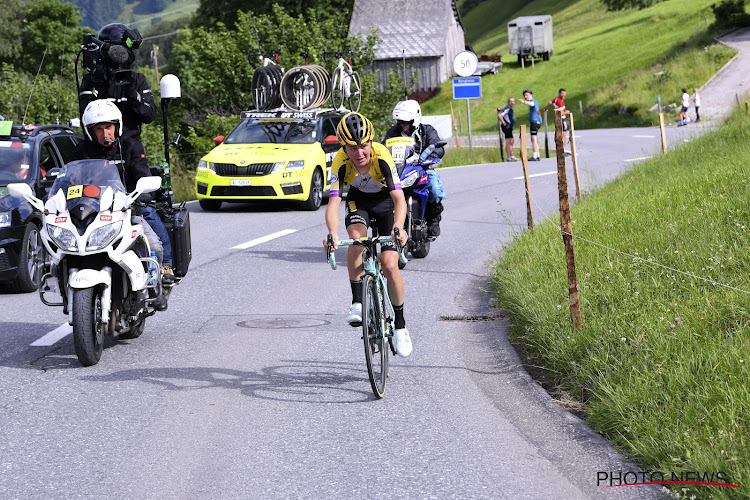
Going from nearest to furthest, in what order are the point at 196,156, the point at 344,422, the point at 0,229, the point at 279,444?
the point at 279,444 < the point at 344,422 < the point at 0,229 < the point at 196,156

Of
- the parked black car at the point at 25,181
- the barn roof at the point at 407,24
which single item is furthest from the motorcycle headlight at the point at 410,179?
the barn roof at the point at 407,24

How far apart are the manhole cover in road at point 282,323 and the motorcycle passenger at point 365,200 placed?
205 cm

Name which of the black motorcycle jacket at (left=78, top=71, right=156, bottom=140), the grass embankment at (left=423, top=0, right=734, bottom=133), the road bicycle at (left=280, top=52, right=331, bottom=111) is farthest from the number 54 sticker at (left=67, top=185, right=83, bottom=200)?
the grass embankment at (left=423, top=0, right=734, bottom=133)

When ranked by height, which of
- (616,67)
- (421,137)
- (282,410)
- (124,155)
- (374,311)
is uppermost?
(616,67)

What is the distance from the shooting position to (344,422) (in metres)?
6.34

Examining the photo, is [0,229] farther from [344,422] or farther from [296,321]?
[344,422]

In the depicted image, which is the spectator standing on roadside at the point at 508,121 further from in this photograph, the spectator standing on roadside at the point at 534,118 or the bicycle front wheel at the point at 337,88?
the bicycle front wheel at the point at 337,88

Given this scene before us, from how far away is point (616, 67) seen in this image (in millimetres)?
77562

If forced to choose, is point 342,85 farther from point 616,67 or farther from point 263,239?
point 616,67

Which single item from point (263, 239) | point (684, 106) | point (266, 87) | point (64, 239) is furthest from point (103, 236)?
point (684, 106)

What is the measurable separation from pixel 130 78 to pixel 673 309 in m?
5.41

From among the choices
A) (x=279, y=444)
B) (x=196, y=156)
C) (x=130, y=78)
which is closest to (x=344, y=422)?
(x=279, y=444)

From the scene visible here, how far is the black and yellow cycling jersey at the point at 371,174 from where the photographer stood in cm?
730

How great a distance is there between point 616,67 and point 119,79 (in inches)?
2811
